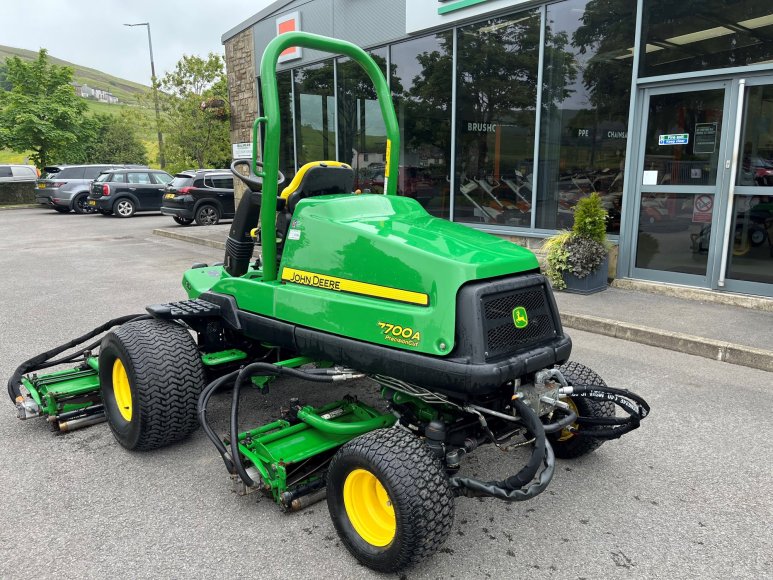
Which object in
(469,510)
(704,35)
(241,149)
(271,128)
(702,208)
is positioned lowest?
(469,510)

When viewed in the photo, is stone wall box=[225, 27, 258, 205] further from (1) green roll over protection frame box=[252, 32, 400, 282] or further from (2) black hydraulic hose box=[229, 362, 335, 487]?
(2) black hydraulic hose box=[229, 362, 335, 487]

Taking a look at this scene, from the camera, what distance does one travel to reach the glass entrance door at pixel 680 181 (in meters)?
6.70

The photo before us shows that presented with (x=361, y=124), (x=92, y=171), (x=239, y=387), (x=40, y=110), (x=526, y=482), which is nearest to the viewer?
(x=526, y=482)

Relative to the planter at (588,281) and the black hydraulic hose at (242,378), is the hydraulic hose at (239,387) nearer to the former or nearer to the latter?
the black hydraulic hose at (242,378)

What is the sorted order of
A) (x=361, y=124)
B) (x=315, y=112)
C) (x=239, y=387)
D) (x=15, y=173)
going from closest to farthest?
(x=239, y=387)
(x=361, y=124)
(x=315, y=112)
(x=15, y=173)

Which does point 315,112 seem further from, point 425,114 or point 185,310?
point 185,310

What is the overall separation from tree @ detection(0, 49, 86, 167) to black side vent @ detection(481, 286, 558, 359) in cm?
2820

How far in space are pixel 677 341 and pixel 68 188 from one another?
842 inches

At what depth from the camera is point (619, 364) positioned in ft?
16.9

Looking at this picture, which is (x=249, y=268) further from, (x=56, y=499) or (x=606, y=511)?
(x=606, y=511)

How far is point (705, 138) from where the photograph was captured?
6746 mm

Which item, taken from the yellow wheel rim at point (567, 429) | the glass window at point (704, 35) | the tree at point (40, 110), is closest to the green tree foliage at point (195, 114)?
the tree at point (40, 110)

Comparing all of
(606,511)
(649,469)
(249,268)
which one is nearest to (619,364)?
(649,469)

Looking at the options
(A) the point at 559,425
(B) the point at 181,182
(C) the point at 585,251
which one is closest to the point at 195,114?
(B) the point at 181,182
